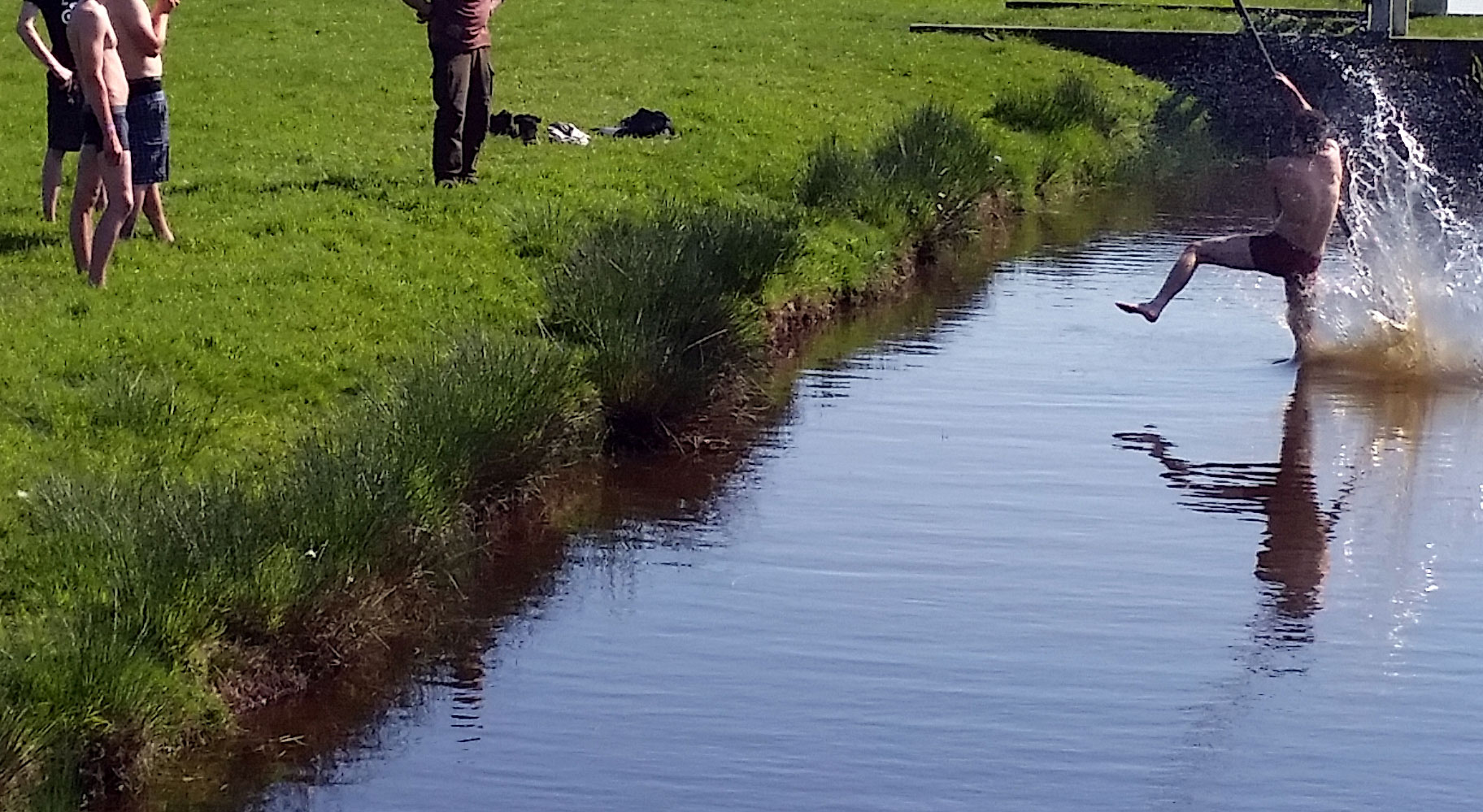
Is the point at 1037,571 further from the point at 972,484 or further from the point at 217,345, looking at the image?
the point at 217,345

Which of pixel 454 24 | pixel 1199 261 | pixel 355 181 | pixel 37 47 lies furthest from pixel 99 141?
pixel 1199 261

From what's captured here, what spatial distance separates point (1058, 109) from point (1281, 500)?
11534 millimetres

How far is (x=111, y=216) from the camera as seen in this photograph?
10547 millimetres

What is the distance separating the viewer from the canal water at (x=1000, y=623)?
6.89m

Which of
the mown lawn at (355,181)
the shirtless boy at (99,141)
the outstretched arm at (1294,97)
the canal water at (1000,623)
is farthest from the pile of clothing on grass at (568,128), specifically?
the shirtless boy at (99,141)

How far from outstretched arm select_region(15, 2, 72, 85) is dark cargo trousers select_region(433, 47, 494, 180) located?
95.9 inches

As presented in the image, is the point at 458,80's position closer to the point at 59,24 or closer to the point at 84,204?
the point at 59,24

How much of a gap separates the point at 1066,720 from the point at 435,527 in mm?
2206

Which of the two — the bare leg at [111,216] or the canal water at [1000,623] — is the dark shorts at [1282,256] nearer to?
the canal water at [1000,623]

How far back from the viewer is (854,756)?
276 inches

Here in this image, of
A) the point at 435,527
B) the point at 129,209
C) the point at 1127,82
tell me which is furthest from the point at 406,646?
the point at 1127,82

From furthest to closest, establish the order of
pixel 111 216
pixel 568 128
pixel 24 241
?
pixel 568 128, pixel 24 241, pixel 111 216

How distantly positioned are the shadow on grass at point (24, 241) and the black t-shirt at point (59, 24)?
76 centimetres

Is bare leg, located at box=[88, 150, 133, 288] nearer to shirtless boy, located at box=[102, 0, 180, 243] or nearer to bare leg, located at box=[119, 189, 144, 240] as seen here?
bare leg, located at box=[119, 189, 144, 240]
